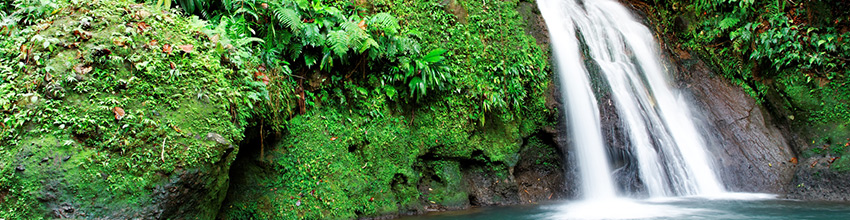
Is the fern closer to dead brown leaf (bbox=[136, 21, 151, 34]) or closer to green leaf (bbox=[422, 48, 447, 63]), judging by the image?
green leaf (bbox=[422, 48, 447, 63])

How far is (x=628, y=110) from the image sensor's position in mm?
7840

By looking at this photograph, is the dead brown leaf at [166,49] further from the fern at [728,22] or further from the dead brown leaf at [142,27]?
the fern at [728,22]

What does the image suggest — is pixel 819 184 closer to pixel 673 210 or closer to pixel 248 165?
pixel 673 210

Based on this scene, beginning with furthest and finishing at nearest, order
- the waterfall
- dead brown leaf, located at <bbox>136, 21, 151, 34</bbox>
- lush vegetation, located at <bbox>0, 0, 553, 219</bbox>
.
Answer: the waterfall
dead brown leaf, located at <bbox>136, 21, 151, 34</bbox>
lush vegetation, located at <bbox>0, 0, 553, 219</bbox>

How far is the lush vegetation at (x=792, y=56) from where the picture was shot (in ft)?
26.7

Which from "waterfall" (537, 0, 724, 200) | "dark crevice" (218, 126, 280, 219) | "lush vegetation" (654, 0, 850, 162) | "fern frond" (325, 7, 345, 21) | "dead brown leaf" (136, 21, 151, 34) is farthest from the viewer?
"lush vegetation" (654, 0, 850, 162)

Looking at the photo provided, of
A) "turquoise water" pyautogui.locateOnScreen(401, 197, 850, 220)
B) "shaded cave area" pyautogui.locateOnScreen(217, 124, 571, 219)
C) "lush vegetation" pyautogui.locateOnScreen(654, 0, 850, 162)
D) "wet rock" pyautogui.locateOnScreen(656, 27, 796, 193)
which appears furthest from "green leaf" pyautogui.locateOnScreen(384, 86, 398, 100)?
"lush vegetation" pyautogui.locateOnScreen(654, 0, 850, 162)

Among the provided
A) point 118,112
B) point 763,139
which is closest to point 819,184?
point 763,139

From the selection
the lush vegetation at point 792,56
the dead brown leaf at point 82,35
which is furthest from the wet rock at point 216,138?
the lush vegetation at point 792,56

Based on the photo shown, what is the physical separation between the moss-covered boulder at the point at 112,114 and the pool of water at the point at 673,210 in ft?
9.42

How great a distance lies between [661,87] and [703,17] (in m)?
2.13

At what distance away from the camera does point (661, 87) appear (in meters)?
8.83

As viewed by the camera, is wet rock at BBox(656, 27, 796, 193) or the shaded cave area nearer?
the shaded cave area

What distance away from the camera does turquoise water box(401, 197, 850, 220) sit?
18.8ft
